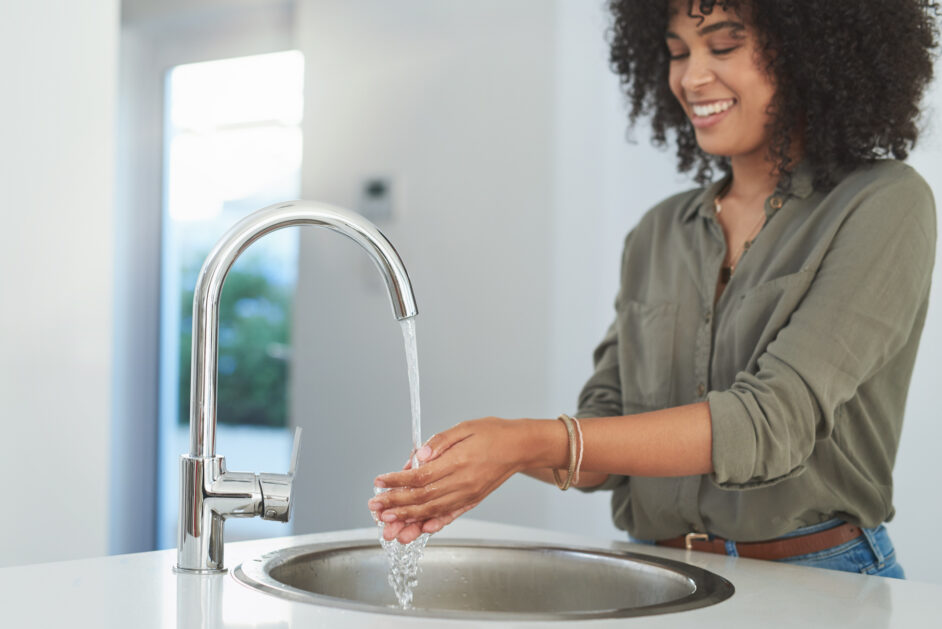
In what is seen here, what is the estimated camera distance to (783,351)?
3.58 ft

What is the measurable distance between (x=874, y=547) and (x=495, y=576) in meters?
0.45

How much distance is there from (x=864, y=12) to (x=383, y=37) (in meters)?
1.79

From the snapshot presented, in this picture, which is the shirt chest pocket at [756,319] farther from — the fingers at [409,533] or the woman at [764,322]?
the fingers at [409,533]

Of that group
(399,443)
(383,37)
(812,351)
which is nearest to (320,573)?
(812,351)

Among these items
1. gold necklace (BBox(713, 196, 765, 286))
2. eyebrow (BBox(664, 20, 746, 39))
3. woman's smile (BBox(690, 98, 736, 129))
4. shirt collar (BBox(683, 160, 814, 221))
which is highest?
eyebrow (BBox(664, 20, 746, 39))

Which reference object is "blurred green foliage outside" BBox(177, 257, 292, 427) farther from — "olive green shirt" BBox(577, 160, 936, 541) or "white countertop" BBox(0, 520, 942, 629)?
"white countertop" BBox(0, 520, 942, 629)

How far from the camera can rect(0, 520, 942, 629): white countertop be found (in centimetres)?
74

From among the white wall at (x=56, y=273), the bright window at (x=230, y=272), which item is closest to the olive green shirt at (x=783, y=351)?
the white wall at (x=56, y=273)

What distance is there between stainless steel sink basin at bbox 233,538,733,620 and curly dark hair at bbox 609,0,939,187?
564mm

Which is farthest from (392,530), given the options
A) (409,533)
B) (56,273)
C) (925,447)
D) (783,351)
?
(925,447)

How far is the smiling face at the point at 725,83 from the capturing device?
4.38 ft

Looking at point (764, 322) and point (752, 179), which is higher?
point (752, 179)

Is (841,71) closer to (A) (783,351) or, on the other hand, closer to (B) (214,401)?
(A) (783,351)

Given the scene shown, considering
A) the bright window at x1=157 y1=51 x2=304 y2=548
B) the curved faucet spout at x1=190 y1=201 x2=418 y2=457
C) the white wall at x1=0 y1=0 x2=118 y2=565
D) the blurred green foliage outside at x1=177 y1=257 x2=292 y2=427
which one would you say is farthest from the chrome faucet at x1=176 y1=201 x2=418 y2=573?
the blurred green foliage outside at x1=177 y1=257 x2=292 y2=427
